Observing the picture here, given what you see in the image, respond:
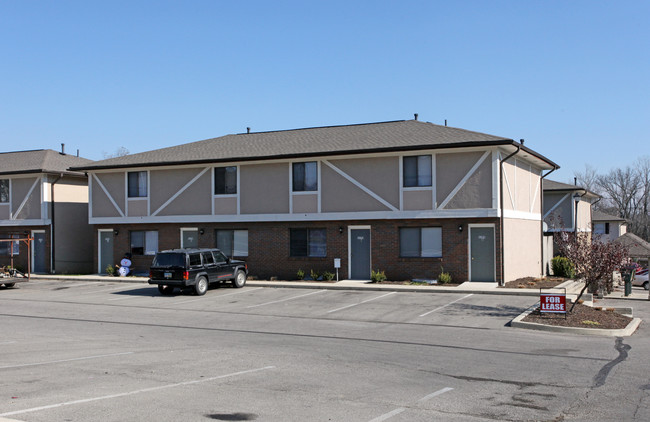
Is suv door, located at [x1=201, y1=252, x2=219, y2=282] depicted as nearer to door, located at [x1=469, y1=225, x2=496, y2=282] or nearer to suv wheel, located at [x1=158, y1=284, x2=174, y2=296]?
suv wheel, located at [x1=158, y1=284, x2=174, y2=296]

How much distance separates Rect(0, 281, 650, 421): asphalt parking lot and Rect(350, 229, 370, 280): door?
7.05 m

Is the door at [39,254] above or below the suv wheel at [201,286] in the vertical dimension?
above

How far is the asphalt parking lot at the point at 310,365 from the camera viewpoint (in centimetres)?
823

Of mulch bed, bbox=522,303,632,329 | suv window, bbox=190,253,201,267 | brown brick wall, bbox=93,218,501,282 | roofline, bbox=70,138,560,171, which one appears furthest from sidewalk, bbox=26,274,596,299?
roofline, bbox=70,138,560,171

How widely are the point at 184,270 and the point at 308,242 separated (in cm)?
708

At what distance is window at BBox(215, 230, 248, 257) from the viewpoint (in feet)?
100

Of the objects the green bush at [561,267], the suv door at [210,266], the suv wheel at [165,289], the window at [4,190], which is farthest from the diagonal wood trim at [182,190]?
the green bush at [561,267]

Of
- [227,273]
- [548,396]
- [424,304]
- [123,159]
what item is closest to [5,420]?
[548,396]

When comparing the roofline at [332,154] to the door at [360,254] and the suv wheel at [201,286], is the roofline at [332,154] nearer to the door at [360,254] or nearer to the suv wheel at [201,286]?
the door at [360,254]

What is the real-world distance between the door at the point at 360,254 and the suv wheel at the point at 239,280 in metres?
4.81

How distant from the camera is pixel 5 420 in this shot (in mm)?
7168

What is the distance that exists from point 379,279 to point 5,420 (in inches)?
812

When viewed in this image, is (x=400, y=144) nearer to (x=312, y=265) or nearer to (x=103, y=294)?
(x=312, y=265)

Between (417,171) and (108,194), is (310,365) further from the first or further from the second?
(108,194)
